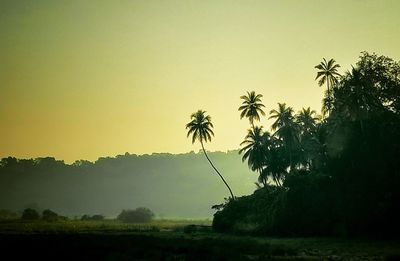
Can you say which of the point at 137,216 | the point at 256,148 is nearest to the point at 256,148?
the point at 256,148

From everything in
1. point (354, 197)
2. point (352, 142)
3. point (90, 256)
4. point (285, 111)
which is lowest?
point (90, 256)

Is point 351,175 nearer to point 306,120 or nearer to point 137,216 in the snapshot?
point 306,120

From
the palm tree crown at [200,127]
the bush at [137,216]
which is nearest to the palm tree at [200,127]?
the palm tree crown at [200,127]

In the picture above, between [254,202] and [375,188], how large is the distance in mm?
22208

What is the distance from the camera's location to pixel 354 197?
4766cm

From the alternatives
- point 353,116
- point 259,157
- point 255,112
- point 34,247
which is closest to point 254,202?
point 259,157

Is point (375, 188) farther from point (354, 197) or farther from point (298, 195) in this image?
point (298, 195)

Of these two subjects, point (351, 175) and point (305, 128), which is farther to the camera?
point (305, 128)

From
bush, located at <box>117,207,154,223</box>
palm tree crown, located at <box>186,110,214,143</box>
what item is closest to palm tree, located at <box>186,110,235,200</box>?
palm tree crown, located at <box>186,110,214,143</box>

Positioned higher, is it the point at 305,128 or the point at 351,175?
the point at 305,128

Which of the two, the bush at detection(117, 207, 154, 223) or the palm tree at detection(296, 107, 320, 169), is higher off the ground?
the palm tree at detection(296, 107, 320, 169)

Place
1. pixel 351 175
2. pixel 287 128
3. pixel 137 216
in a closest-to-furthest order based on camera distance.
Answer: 1. pixel 351 175
2. pixel 287 128
3. pixel 137 216

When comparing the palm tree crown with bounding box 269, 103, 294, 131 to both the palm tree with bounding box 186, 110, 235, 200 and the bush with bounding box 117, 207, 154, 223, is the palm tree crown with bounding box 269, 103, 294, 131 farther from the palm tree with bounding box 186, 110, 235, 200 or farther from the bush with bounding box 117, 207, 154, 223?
the bush with bounding box 117, 207, 154, 223

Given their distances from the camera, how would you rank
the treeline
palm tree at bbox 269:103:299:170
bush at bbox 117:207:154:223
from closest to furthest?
the treeline < palm tree at bbox 269:103:299:170 < bush at bbox 117:207:154:223
